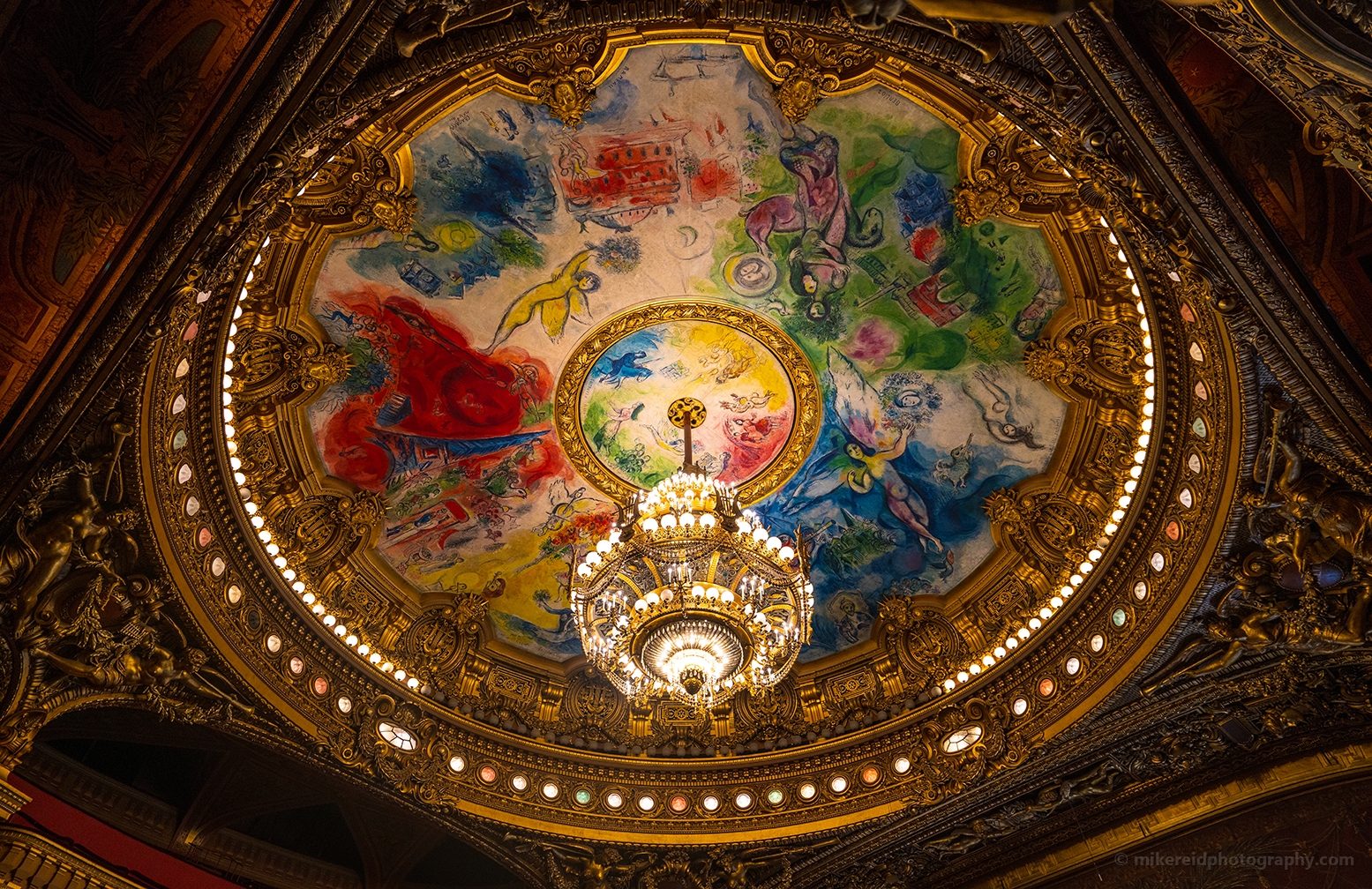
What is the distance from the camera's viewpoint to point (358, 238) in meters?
11.1

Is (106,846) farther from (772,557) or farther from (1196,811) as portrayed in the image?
(1196,811)

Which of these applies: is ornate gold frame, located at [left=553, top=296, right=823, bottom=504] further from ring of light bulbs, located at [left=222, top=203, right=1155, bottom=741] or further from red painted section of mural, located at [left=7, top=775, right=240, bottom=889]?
red painted section of mural, located at [left=7, top=775, right=240, bottom=889]

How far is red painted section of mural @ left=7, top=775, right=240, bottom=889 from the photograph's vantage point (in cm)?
1030

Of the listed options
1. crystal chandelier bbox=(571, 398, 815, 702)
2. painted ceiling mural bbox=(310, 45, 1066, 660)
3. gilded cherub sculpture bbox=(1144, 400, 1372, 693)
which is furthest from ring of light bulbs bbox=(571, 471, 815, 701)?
gilded cherub sculpture bbox=(1144, 400, 1372, 693)

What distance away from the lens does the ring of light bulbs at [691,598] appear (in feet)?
33.5

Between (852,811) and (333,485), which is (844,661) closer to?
(852,811)

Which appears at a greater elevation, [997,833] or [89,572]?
[89,572]

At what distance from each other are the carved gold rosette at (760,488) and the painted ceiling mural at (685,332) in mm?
343

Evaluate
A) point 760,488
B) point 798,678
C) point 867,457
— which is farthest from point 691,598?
point 798,678

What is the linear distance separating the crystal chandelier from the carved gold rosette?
2.62 m

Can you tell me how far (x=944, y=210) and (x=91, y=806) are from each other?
11889 mm

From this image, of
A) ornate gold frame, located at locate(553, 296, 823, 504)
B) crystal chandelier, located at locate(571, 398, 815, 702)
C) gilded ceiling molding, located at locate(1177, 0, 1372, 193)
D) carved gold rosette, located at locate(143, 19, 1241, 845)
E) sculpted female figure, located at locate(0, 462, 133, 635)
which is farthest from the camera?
ornate gold frame, located at locate(553, 296, 823, 504)

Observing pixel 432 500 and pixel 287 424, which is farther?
pixel 432 500

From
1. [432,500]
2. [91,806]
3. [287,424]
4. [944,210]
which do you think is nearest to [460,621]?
[432,500]
